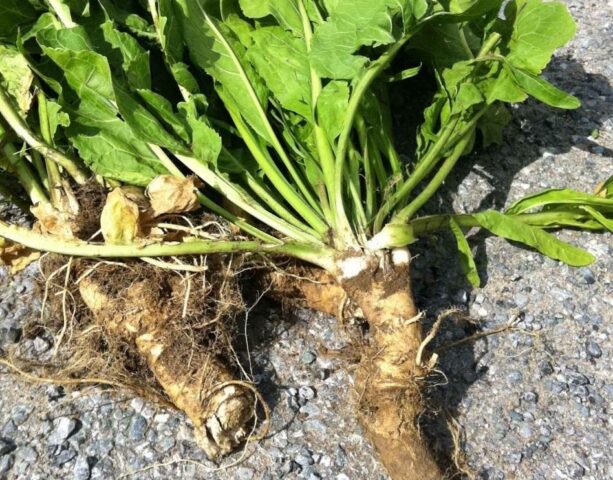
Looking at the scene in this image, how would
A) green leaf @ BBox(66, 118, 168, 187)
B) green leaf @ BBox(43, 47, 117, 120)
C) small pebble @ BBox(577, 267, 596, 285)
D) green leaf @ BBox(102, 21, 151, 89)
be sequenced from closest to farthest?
green leaf @ BBox(43, 47, 117, 120)
green leaf @ BBox(102, 21, 151, 89)
green leaf @ BBox(66, 118, 168, 187)
small pebble @ BBox(577, 267, 596, 285)

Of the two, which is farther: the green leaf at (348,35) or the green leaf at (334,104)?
the green leaf at (334,104)

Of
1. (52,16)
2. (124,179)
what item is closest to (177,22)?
(52,16)

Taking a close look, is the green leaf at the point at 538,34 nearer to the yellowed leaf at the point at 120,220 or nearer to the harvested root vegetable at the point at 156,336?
the harvested root vegetable at the point at 156,336

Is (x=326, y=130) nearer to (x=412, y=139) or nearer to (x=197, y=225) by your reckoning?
(x=197, y=225)

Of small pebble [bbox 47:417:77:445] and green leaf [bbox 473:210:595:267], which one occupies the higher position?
small pebble [bbox 47:417:77:445]

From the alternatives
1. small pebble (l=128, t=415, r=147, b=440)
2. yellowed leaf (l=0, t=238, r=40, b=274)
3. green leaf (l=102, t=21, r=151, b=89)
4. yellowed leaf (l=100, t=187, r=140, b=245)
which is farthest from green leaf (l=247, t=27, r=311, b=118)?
small pebble (l=128, t=415, r=147, b=440)

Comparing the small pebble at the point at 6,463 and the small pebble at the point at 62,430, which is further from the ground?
the small pebble at the point at 6,463

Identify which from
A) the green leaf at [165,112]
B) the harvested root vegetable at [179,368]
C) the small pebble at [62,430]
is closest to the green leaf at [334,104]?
the green leaf at [165,112]

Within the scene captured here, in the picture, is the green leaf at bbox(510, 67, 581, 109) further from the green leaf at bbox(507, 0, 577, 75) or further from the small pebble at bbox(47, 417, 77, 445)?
the small pebble at bbox(47, 417, 77, 445)
